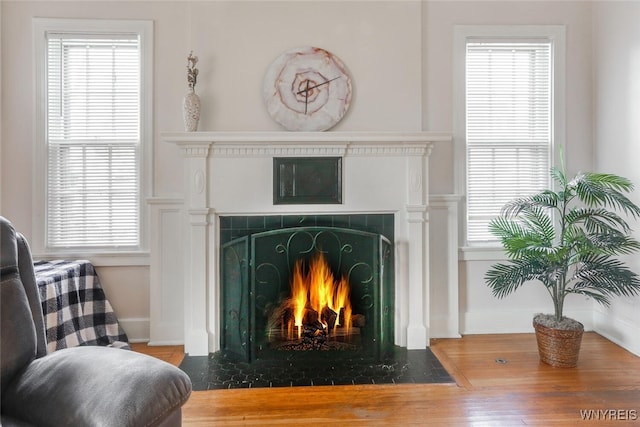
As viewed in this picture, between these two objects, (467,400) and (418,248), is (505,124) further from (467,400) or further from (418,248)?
(467,400)

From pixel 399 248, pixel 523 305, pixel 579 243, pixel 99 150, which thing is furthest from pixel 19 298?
pixel 523 305

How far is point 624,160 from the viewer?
2807mm

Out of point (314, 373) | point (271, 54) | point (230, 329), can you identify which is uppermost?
point (271, 54)

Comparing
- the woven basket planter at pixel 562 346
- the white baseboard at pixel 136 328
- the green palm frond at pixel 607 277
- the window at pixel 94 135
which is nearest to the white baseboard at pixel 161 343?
the white baseboard at pixel 136 328

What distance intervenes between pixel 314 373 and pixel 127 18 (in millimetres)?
2813

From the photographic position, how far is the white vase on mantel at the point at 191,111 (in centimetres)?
268

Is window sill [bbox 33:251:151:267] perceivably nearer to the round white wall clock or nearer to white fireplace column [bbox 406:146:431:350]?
the round white wall clock

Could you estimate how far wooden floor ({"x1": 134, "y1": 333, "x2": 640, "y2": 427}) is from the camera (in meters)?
1.94

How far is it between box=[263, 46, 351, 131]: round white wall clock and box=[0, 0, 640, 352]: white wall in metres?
0.08

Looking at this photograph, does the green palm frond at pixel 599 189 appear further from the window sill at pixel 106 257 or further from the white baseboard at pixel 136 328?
the white baseboard at pixel 136 328

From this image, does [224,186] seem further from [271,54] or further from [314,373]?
[314,373]

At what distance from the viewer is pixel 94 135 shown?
293cm

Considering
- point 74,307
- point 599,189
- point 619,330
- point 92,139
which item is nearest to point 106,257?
point 74,307

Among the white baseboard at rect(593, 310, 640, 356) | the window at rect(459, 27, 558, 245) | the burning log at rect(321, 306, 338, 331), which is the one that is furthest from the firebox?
the white baseboard at rect(593, 310, 640, 356)
